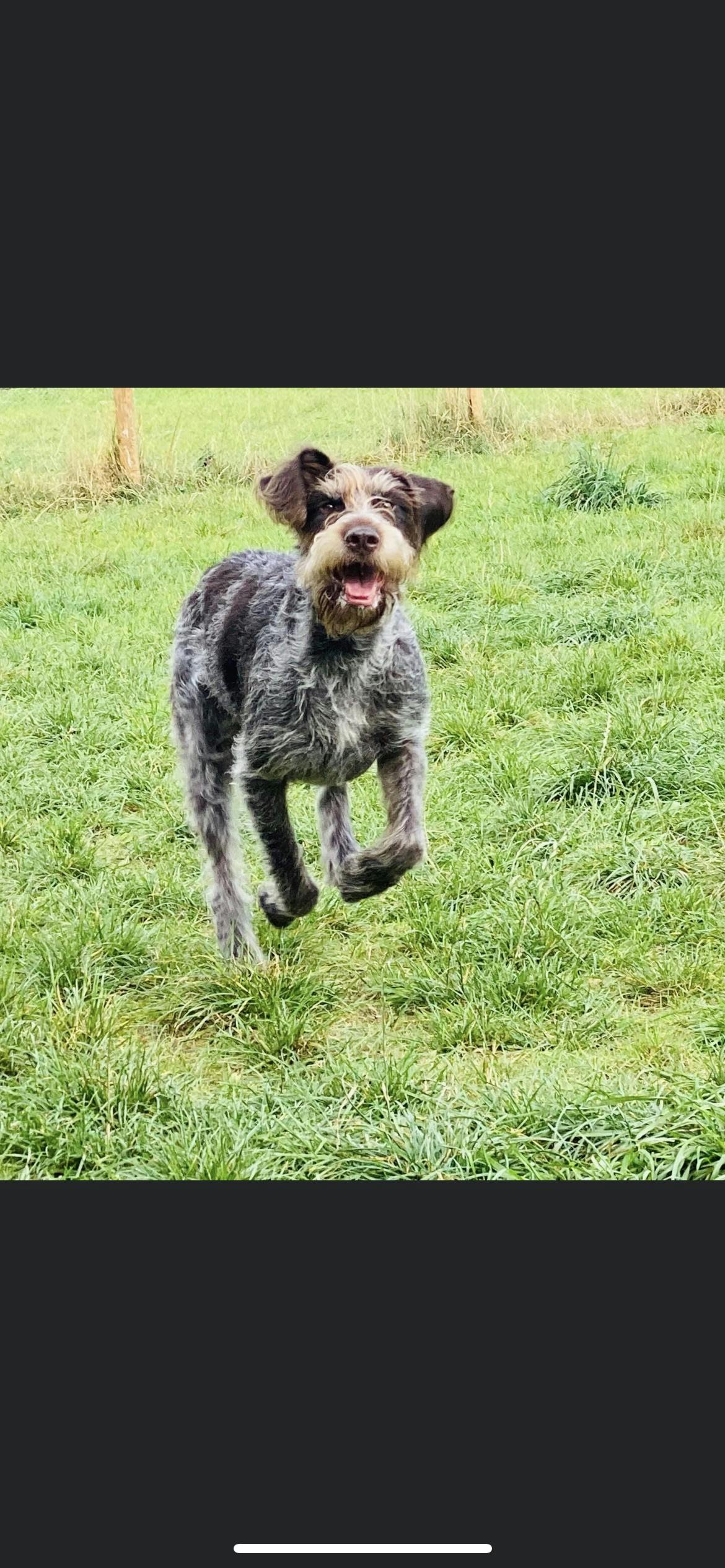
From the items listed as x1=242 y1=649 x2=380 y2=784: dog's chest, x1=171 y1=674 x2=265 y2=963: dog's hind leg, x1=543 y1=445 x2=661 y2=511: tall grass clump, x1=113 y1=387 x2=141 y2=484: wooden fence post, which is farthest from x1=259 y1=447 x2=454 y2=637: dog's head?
x1=543 y1=445 x2=661 y2=511: tall grass clump

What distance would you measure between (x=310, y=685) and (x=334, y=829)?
47cm

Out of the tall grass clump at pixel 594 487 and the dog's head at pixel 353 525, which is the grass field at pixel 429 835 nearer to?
the tall grass clump at pixel 594 487

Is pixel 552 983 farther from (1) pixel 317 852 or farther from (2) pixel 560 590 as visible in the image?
(2) pixel 560 590

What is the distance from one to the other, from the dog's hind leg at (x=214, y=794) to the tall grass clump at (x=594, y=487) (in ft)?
5.10

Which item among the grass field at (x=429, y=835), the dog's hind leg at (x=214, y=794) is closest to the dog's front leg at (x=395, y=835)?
the grass field at (x=429, y=835)

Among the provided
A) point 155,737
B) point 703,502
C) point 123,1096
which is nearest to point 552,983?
point 123,1096

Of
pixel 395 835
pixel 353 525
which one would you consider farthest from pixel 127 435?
pixel 395 835

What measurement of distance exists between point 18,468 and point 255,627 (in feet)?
4.81

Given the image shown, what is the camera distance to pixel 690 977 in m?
3.79

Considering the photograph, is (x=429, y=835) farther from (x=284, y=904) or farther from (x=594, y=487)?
(x=594, y=487)

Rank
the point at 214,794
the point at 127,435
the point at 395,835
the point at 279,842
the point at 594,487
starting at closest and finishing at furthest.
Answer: the point at 395,835
the point at 279,842
the point at 214,794
the point at 127,435
the point at 594,487

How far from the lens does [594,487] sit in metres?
5.01

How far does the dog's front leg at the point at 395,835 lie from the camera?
3584 mm

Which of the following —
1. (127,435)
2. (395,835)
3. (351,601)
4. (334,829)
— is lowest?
(334,829)
